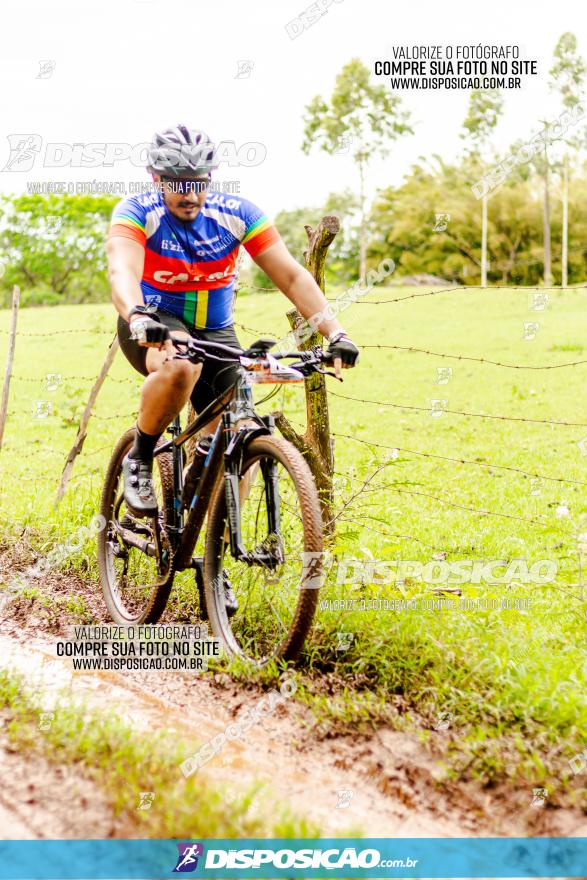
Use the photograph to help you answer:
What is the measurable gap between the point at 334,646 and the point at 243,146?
11.4 feet

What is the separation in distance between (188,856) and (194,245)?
267 cm

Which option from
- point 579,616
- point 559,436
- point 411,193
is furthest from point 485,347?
point 411,193

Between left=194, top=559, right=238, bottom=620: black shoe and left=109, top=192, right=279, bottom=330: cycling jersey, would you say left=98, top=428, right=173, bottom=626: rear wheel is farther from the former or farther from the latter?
left=109, top=192, right=279, bottom=330: cycling jersey

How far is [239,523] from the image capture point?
13.0 feet

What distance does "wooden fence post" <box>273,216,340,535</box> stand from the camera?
193 inches

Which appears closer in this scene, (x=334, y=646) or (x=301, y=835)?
(x=301, y=835)

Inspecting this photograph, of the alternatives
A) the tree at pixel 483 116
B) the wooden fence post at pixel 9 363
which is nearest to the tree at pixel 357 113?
the tree at pixel 483 116

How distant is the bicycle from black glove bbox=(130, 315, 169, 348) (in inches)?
5.6

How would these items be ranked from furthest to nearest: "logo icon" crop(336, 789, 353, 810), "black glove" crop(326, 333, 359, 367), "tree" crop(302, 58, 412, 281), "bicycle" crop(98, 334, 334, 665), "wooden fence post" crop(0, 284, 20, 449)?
1. "tree" crop(302, 58, 412, 281)
2. "wooden fence post" crop(0, 284, 20, 449)
3. "black glove" crop(326, 333, 359, 367)
4. "bicycle" crop(98, 334, 334, 665)
5. "logo icon" crop(336, 789, 353, 810)

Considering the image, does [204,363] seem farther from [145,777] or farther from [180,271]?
[145,777]

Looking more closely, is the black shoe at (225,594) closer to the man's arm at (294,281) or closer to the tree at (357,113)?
the man's arm at (294,281)

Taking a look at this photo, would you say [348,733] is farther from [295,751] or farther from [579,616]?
[579,616]

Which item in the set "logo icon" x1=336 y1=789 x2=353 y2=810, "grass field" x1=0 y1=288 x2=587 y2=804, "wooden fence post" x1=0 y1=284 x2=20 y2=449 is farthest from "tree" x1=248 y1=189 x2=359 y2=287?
"logo icon" x1=336 y1=789 x2=353 y2=810

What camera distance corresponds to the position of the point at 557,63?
29.0m
